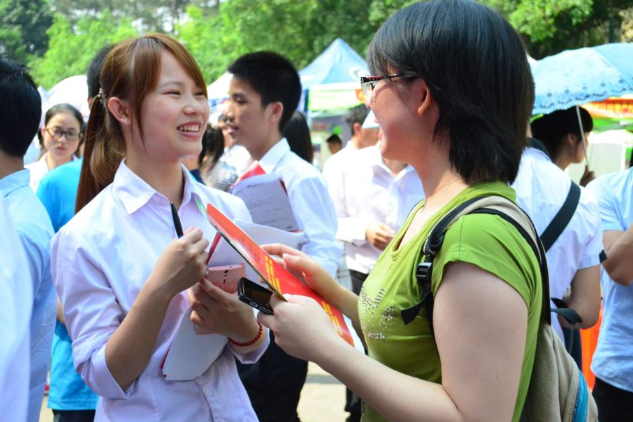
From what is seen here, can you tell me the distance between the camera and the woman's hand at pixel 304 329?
1.52 meters

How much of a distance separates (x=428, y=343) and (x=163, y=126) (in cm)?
113

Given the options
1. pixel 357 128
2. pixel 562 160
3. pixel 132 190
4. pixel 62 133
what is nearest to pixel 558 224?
pixel 562 160

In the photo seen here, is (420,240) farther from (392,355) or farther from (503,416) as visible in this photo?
(503,416)

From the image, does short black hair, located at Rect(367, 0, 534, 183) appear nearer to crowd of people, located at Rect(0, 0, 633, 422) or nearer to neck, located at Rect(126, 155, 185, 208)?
crowd of people, located at Rect(0, 0, 633, 422)

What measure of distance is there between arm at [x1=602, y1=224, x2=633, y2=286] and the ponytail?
210 cm

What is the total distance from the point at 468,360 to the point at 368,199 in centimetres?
370

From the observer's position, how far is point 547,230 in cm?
294

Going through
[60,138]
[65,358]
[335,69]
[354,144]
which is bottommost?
[335,69]

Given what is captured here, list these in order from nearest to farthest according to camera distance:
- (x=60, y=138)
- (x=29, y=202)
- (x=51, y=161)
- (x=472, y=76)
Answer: (x=472, y=76) → (x=29, y=202) → (x=60, y=138) → (x=51, y=161)

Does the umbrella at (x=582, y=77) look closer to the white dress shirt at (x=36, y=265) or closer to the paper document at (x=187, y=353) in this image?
the paper document at (x=187, y=353)

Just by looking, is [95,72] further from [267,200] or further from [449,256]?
[449,256]

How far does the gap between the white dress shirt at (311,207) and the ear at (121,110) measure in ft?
5.16

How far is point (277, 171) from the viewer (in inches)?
153

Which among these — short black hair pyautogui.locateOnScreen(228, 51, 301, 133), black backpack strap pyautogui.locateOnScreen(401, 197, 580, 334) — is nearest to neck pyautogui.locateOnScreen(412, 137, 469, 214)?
black backpack strap pyautogui.locateOnScreen(401, 197, 580, 334)
